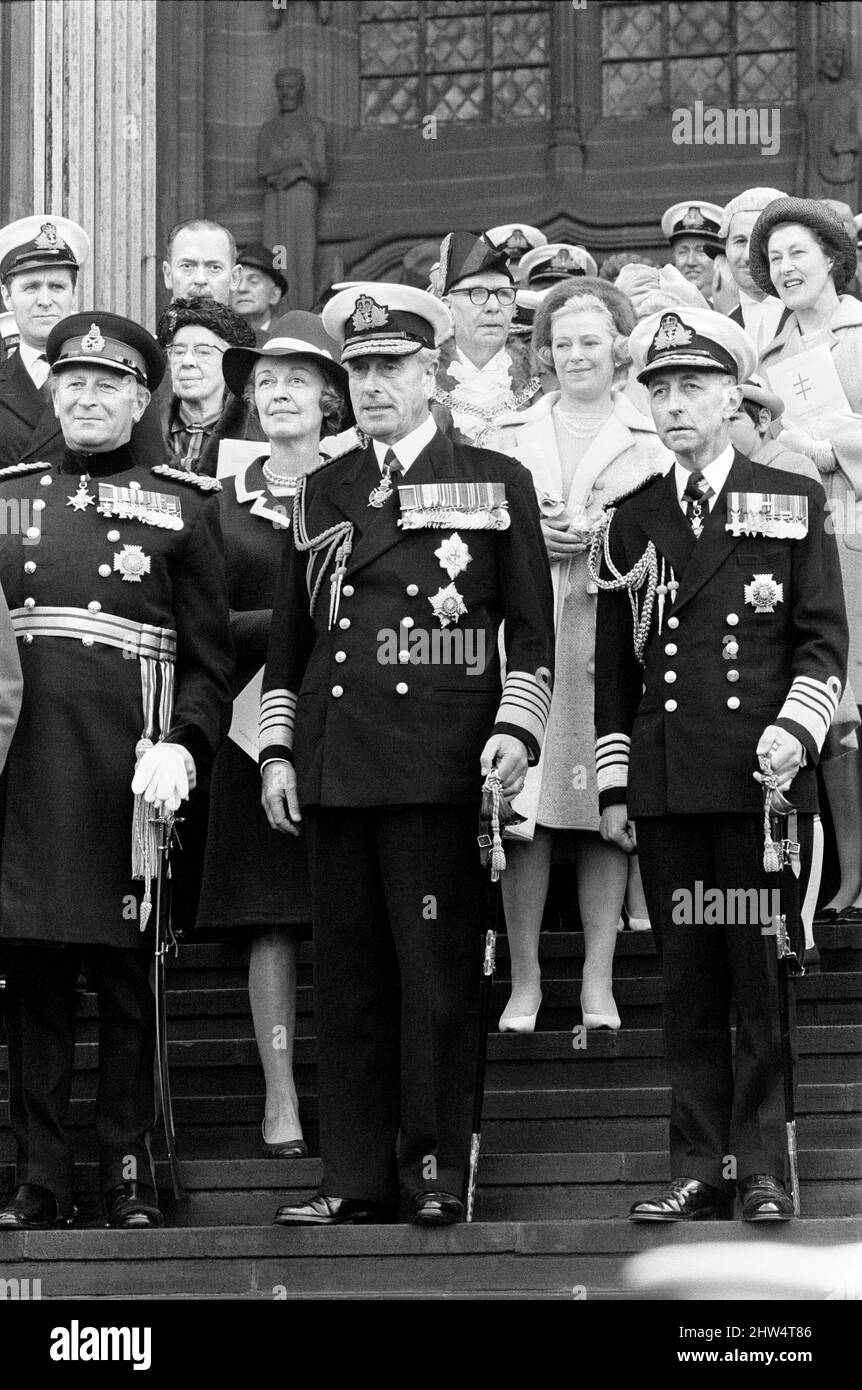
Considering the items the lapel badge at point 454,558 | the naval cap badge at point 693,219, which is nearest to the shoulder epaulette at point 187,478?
the lapel badge at point 454,558

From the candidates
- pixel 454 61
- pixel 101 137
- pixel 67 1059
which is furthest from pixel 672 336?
pixel 454 61

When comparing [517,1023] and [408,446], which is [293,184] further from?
[517,1023]

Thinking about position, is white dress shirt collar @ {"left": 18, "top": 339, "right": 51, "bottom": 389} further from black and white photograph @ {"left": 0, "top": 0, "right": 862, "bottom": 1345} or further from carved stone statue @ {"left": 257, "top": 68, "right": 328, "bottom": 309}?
carved stone statue @ {"left": 257, "top": 68, "right": 328, "bottom": 309}

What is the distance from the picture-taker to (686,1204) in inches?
267

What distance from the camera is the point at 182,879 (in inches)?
311

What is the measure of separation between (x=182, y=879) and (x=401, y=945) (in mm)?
1034

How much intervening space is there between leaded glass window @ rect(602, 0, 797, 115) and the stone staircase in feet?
26.7

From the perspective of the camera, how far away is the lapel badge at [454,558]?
7.29 m

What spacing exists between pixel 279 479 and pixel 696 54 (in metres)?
8.14

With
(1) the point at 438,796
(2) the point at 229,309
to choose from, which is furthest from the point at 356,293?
(2) the point at 229,309

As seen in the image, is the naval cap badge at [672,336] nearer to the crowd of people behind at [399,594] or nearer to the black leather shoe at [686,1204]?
the crowd of people behind at [399,594]

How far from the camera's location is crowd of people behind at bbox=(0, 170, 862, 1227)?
23.3 ft

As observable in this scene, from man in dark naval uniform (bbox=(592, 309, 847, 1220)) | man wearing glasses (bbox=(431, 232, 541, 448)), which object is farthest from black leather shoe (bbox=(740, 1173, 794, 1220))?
man wearing glasses (bbox=(431, 232, 541, 448))
